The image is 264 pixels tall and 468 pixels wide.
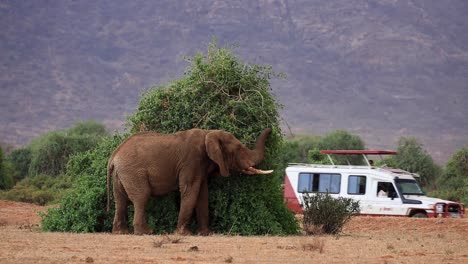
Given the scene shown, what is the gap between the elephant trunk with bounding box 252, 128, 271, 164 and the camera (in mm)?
19844

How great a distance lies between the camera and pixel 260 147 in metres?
20.0

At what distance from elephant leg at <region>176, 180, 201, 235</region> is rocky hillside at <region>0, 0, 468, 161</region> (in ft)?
307

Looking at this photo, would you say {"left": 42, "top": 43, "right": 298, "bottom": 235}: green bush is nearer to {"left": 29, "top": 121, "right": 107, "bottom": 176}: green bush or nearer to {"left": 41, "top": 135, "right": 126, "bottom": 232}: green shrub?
{"left": 41, "top": 135, "right": 126, "bottom": 232}: green shrub

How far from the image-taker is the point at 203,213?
787 inches

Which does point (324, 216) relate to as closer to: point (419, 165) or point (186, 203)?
point (186, 203)

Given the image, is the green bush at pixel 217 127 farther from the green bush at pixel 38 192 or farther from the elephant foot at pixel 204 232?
the green bush at pixel 38 192

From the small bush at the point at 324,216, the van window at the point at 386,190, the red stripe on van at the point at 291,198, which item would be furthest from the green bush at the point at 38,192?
the small bush at the point at 324,216

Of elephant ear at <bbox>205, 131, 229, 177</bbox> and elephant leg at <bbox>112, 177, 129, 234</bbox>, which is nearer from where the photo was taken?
elephant ear at <bbox>205, 131, 229, 177</bbox>

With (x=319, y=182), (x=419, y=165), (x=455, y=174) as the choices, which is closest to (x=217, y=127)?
(x=319, y=182)

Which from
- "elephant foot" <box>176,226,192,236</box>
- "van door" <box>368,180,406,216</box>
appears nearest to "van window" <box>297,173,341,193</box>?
"van door" <box>368,180,406,216</box>

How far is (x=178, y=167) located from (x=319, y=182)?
15576 millimetres

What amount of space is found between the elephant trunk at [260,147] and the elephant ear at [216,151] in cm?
63

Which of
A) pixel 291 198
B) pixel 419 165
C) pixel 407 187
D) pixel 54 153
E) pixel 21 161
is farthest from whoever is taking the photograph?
pixel 21 161

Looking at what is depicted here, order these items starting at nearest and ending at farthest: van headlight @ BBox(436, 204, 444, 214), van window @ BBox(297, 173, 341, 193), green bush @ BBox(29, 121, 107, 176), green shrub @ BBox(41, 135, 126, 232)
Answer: green shrub @ BBox(41, 135, 126, 232) < van headlight @ BBox(436, 204, 444, 214) < van window @ BBox(297, 173, 341, 193) < green bush @ BBox(29, 121, 107, 176)
